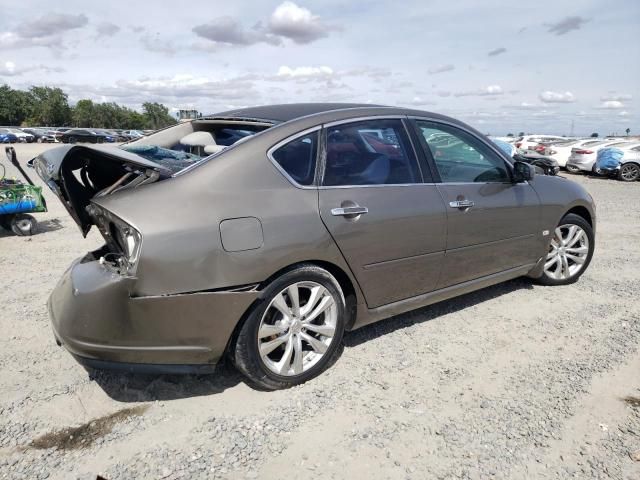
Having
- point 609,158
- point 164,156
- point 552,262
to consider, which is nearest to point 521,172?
point 552,262

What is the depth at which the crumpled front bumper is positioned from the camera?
242cm

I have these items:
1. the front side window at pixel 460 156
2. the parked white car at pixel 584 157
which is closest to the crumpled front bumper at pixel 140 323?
the front side window at pixel 460 156

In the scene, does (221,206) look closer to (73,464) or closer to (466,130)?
(73,464)

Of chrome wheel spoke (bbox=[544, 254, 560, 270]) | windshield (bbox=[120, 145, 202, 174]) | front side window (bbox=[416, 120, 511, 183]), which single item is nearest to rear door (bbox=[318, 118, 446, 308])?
front side window (bbox=[416, 120, 511, 183])

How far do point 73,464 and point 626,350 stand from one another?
351cm

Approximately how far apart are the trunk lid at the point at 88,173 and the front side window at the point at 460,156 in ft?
6.29

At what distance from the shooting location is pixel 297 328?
2873 millimetres

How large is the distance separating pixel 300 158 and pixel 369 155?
1.79 ft

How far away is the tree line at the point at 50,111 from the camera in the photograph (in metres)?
88.0

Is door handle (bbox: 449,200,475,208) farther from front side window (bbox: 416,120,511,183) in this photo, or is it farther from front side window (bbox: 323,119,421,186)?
front side window (bbox: 323,119,421,186)

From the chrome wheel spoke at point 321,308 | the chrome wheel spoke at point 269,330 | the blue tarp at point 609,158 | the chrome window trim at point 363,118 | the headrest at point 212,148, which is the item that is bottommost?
the blue tarp at point 609,158

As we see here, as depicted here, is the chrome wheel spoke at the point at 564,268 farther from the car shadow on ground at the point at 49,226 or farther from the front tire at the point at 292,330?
the car shadow on ground at the point at 49,226

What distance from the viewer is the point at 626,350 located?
3.47 metres

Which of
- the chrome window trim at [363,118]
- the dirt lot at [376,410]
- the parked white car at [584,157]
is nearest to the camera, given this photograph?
the dirt lot at [376,410]
